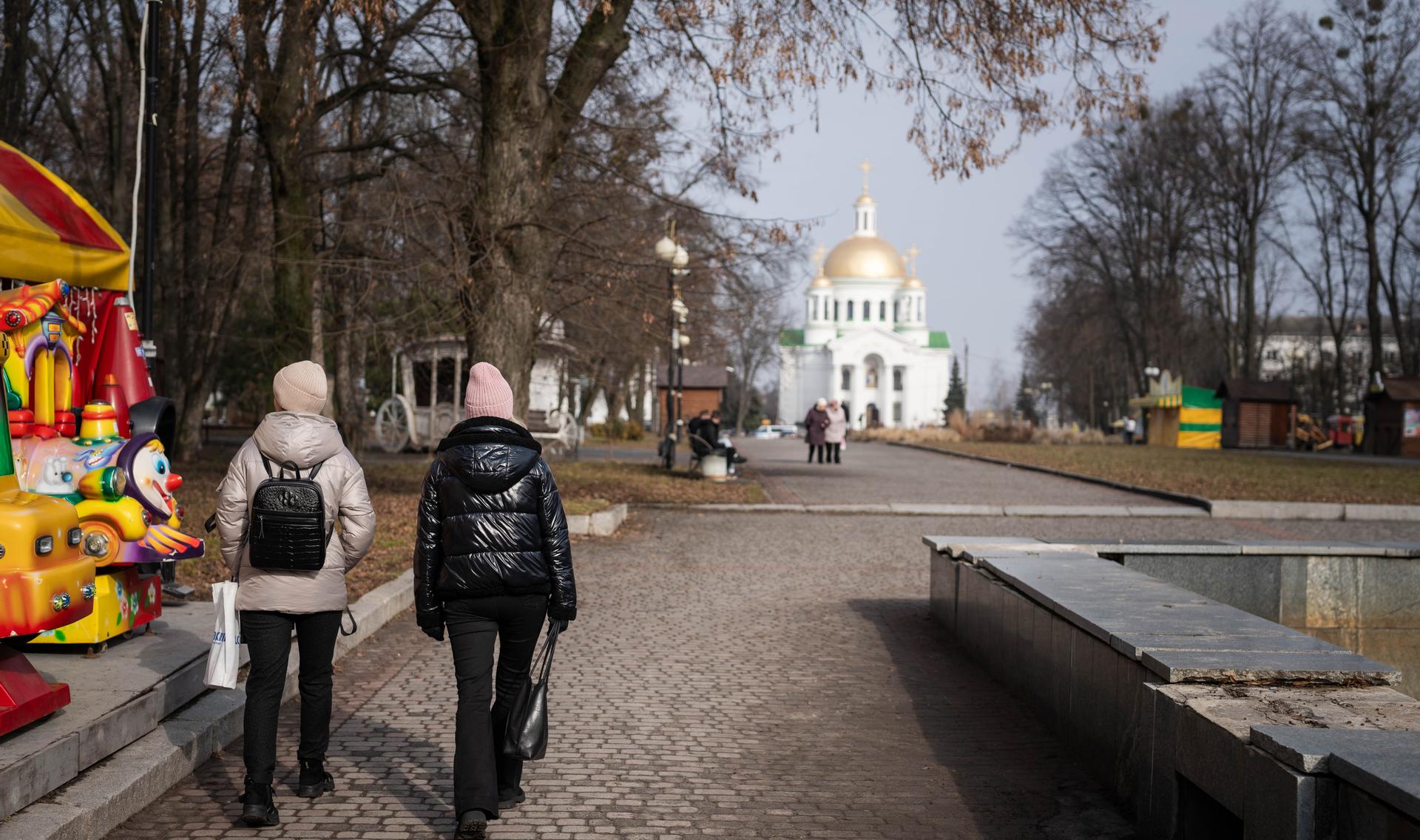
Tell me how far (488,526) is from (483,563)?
13 cm

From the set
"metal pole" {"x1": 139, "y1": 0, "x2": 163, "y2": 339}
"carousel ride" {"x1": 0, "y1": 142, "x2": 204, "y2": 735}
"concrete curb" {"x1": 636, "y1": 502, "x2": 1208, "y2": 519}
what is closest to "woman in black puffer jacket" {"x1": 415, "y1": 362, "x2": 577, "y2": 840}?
"carousel ride" {"x1": 0, "y1": 142, "x2": 204, "y2": 735}

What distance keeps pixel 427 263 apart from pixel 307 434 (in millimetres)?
11400

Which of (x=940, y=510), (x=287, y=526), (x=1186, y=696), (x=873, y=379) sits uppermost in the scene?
(x=873, y=379)

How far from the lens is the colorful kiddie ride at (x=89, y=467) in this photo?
19.2ft

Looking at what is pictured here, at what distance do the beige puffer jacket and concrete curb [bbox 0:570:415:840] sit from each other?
75 centimetres

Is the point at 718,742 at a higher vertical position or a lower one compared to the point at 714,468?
lower

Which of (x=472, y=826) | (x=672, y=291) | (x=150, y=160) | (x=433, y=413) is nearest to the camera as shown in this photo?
(x=472, y=826)

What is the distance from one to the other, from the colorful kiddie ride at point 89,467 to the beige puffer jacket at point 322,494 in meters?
1.27

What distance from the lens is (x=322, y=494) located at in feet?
15.9

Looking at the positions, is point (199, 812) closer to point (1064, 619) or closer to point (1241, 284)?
point (1064, 619)

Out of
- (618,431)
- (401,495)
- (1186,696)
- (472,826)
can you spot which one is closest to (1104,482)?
(401,495)

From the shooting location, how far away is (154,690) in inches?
220

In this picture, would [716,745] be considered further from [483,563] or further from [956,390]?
[956,390]

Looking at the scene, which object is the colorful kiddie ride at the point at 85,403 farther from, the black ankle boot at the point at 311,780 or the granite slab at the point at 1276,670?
the granite slab at the point at 1276,670
